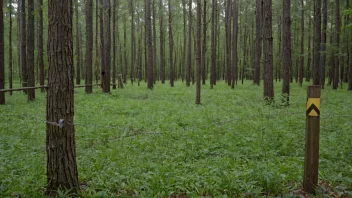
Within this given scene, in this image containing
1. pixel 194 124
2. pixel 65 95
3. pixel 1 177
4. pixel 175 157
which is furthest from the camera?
pixel 194 124

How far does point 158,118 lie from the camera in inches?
390

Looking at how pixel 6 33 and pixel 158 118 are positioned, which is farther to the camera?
pixel 6 33

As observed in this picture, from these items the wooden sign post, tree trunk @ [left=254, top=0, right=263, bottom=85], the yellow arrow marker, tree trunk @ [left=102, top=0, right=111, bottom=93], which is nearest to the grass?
the wooden sign post

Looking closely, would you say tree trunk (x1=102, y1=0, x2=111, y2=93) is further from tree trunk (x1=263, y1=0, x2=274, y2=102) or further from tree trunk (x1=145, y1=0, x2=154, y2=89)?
tree trunk (x1=263, y1=0, x2=274, y2=102)

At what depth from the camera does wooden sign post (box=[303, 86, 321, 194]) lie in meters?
3.57

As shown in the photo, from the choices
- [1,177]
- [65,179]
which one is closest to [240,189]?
[65,179]

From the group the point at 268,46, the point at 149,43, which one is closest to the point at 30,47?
the point at 149,43

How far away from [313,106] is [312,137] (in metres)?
0.44

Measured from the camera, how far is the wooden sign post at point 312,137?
3570 mm

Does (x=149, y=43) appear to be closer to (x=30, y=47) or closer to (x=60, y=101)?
(x=30, y=47)

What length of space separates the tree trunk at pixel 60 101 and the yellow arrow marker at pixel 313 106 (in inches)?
127

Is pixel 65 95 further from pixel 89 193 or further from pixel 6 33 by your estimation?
pixel 6 33

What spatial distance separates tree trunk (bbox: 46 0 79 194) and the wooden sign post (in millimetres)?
3245

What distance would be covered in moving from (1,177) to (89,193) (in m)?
1.80
